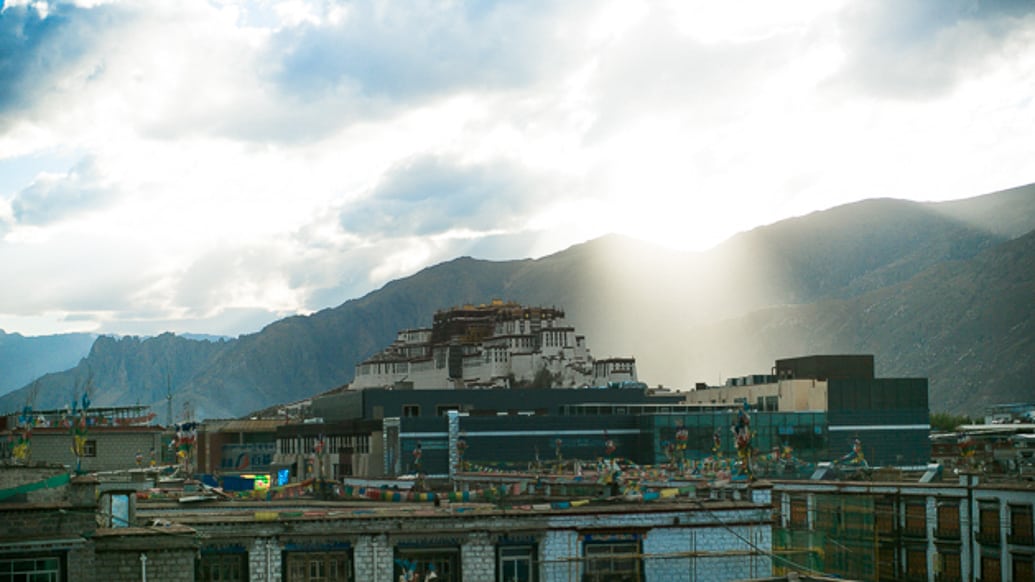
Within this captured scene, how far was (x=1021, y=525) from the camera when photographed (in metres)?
55.1

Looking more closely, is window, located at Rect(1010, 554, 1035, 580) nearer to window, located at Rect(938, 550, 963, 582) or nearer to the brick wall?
window, located at Rect(938, 550, 963, 582)

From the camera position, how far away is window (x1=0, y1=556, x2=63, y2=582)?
32281 millimetres

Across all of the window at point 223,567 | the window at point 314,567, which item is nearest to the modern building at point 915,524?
the window at point 314,567

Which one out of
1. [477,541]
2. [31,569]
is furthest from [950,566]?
[31,569]

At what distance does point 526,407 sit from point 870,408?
43.9 metres

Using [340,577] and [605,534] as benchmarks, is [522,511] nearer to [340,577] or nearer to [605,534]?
[605,534]

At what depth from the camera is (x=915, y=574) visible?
2281 inches

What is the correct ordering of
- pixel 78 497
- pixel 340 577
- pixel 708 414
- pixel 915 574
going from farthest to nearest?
pixel 708 414 → pixel 915 574 → pixel 340 577 → pixel 78 497

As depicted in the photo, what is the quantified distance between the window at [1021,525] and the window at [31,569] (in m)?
39.1

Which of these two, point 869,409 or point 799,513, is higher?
point 799,513

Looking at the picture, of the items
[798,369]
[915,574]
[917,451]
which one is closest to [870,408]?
[917,451]

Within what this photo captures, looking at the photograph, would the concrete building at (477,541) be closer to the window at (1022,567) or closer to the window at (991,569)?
the window at (1022,567)

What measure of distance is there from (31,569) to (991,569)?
40135 mm

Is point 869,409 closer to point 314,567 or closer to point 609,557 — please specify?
point 609,557
